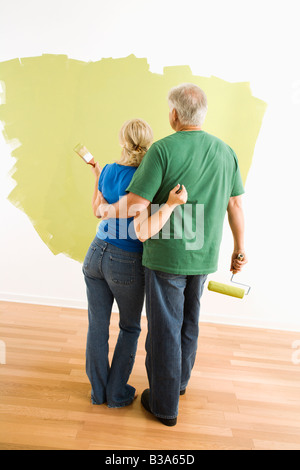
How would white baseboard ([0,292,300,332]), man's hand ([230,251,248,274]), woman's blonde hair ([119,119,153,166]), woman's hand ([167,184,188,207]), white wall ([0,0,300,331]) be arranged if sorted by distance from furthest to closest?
white baseboard ([0,292,300,332]) → white wall ([0,0,300,331]) → man's hand ([230,251,248,274]) → woman's blonde hair ([119,119,153,166]) → woman's hand ([167,184,188,207])

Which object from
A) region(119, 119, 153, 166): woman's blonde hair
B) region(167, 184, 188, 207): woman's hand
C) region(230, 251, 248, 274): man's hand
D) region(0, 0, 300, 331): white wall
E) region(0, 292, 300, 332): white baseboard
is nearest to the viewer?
region(167, 184, 188, 207): woman's hand

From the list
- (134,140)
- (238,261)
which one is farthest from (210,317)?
(134,140)

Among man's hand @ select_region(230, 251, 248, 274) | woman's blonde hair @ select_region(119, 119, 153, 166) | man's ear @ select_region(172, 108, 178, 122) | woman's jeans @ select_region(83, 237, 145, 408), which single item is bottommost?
woman's jeans @ select_region(83, 237, 145, 408)

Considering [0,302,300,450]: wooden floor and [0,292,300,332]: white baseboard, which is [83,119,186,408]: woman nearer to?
[0,302,300,450]: wooden floor

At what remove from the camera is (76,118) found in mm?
2727

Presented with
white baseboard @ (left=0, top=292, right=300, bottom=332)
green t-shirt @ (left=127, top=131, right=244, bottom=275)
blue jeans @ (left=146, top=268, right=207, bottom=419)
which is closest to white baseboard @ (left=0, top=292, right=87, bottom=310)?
white baseboard @ (left=0, top=292, right=300, bottom=332)

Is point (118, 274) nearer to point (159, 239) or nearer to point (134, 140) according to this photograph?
point (159, 239)

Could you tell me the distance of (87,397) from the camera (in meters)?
1.75

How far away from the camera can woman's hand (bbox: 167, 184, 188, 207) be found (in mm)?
1375

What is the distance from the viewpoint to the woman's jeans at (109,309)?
155cm

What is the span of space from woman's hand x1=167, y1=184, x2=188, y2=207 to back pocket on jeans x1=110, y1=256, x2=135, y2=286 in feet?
1.01

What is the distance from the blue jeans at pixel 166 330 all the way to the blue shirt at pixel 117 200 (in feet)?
0.45

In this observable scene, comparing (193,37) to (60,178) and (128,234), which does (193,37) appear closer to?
(60,178)

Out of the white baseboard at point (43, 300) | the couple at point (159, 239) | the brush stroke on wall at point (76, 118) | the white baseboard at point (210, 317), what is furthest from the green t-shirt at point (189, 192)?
the white baseboard at point (43, 300)
